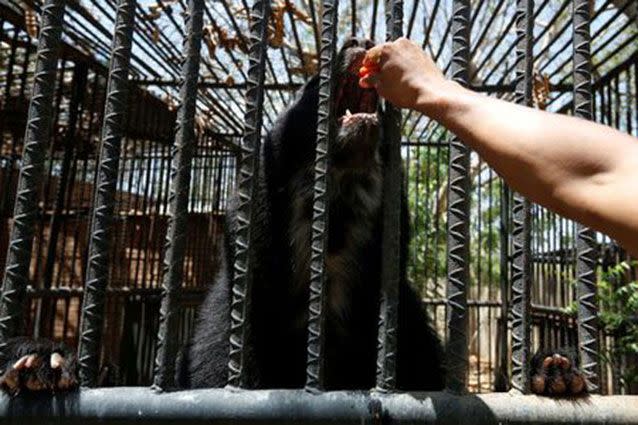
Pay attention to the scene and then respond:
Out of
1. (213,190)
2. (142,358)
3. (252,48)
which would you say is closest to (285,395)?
(252,48)

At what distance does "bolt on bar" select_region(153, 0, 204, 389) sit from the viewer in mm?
1650

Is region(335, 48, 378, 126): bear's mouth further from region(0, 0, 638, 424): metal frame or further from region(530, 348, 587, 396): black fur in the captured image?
region(530, 348, 587, 396): black fur

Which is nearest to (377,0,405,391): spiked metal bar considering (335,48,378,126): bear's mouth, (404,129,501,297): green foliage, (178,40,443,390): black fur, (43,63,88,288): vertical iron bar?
(335,48,378,126): bear's mouth

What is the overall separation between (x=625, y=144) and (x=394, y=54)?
29.4 inches

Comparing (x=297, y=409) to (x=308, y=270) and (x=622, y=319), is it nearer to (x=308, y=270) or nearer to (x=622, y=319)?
(x=308, y=270)

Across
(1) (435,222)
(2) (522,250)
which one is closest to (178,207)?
(2) (522,250)

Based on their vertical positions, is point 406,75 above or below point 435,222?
below

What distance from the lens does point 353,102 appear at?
2.98 m

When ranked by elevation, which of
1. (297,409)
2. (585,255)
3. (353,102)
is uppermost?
(353,102)

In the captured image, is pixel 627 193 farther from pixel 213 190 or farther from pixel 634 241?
pixel 213 190

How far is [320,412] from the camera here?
1480 mm

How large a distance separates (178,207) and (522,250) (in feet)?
3.34

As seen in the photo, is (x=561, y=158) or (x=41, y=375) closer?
(x=561, y=158)

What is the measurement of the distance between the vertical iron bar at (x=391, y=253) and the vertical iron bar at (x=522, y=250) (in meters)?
0.36
